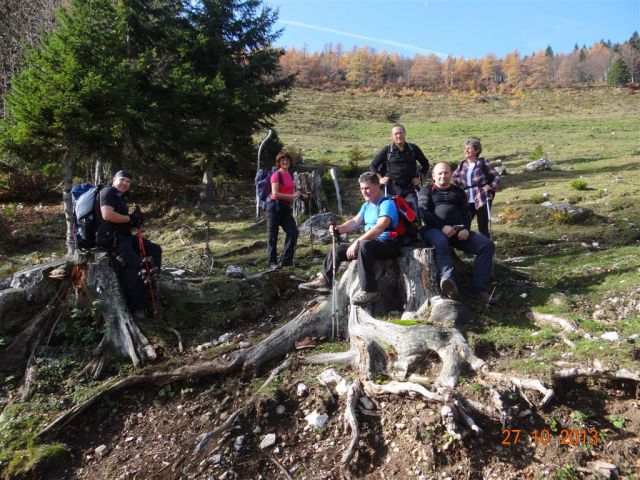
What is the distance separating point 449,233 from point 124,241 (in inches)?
174

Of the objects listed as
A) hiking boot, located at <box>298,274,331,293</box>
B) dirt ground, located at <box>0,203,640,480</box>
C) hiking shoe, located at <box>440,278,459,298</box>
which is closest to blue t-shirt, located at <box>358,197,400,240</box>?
hiking shoe, located at <box>440,278,459,298</box>

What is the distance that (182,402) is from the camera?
446 cm

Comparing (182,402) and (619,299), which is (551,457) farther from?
(182,402)

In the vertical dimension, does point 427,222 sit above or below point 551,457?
above

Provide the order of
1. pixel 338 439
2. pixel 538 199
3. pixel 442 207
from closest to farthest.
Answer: pixel 338 439 → pixel 442 207 → pixel 538 199

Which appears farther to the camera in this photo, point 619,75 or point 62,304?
point 619,75

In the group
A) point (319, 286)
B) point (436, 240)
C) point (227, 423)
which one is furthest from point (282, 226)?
point (227, 423)

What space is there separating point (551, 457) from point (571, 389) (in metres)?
0.76

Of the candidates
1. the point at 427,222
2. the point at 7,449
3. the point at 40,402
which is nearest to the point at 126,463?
the point at 7,449

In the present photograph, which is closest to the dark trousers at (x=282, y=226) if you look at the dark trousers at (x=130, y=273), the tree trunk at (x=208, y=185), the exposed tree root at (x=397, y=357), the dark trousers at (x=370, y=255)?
the exposed tree root at (x=397, y=357)

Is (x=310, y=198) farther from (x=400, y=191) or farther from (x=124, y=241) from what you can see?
(x=124, y=241)
